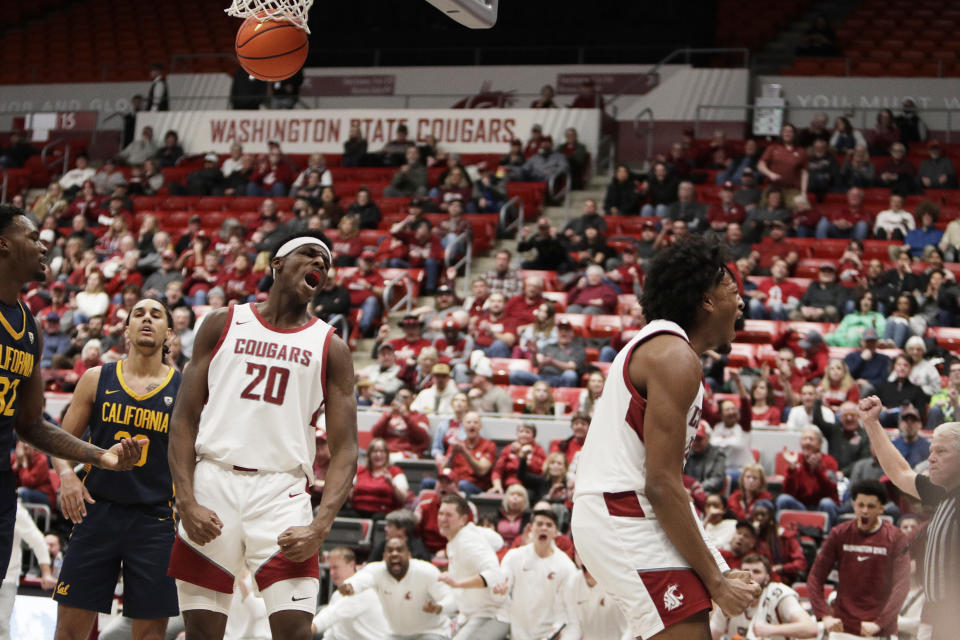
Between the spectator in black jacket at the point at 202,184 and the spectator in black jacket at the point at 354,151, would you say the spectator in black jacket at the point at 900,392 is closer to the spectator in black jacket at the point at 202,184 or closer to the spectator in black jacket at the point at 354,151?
the spectator in black jacket at the point at 354,151

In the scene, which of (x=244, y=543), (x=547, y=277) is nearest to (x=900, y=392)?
(x=547, y=277)

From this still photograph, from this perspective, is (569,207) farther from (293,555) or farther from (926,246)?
(293,555)

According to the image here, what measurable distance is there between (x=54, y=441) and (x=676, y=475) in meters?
2.56

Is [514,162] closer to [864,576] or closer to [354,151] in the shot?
[354,151]

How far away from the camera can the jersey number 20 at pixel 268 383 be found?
422 centimetres

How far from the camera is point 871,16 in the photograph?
64.8ft

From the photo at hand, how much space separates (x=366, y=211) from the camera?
Answer: 1625 centimetres

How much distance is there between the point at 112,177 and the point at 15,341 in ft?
49.8

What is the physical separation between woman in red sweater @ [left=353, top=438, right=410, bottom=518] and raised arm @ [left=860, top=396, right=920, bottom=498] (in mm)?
5716

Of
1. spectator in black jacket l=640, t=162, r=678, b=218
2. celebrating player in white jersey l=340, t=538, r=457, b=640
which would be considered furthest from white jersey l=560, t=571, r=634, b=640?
spectator in black jacket l=640, t=162, r=678, b=218

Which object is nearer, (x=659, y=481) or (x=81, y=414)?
(x=659, y=481)

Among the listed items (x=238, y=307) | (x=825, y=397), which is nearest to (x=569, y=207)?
(x=825, y=397)

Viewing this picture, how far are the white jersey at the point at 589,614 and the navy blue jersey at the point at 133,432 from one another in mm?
3820

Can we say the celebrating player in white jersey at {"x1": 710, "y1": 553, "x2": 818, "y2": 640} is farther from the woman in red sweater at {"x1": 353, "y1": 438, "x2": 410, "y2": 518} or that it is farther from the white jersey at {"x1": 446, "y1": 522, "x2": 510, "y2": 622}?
the woman in red sweater at {"x1": 353, "y1": 438, "x2": 410, "y2": 518}
